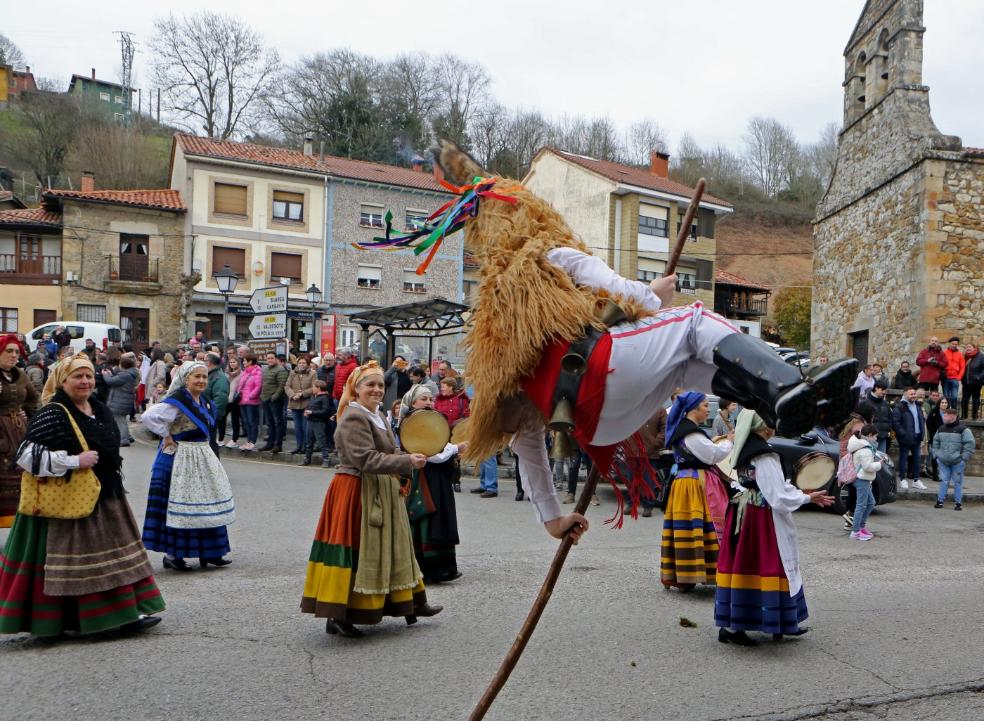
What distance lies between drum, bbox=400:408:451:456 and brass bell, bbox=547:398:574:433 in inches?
124

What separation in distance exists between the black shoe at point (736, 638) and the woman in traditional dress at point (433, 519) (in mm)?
2422

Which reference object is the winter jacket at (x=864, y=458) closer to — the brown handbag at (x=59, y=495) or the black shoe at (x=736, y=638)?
the black shoe at (x=736, y=638)

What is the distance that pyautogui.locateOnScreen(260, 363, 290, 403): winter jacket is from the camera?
14.8 meters

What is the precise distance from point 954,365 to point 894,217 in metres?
5.24

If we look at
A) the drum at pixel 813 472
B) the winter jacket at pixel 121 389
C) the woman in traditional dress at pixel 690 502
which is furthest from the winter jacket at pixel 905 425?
the winter jacket at pixel 121 389

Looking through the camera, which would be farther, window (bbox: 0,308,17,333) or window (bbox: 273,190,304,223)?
window (bbox: 273,190,304,223)

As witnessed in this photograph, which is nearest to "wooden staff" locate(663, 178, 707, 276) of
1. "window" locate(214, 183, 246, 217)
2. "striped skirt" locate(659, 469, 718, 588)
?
"striped skirt" locate(659, 469, 718, 588)

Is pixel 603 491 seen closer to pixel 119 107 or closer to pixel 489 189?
pixel 489 189

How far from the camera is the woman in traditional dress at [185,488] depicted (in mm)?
6949

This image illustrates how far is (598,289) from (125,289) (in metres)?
33.1

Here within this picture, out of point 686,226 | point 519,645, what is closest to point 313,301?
point 686,226

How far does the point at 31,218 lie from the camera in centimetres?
3291

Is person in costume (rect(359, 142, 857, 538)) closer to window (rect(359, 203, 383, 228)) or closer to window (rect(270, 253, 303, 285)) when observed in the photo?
window (rect(270, 253, 303, 285))

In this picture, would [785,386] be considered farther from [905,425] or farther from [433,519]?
[905,425]
